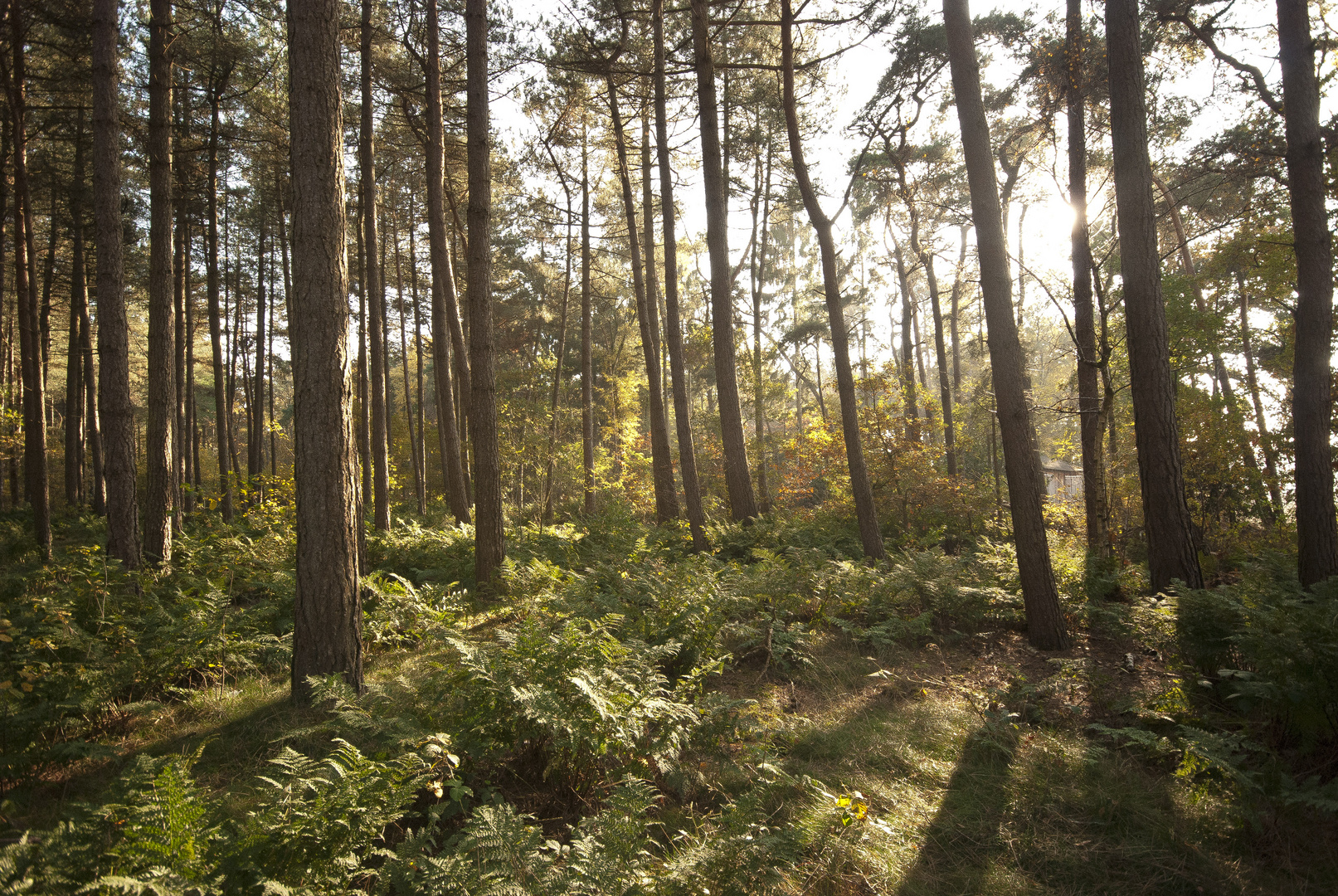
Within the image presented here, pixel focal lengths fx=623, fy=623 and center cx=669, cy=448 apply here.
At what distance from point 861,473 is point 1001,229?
4.39 metres

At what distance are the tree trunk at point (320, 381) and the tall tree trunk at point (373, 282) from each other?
6766 mm

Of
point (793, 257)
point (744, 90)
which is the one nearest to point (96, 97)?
point (744, 90)

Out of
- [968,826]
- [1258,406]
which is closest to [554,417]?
[968,826]

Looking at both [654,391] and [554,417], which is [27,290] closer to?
[554,417]

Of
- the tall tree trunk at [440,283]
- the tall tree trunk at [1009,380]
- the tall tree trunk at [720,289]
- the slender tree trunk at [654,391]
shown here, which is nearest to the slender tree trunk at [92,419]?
the tall tree trunk at [440,283]

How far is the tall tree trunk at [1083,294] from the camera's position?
9.24 metres

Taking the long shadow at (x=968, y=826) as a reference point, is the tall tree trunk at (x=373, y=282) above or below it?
above

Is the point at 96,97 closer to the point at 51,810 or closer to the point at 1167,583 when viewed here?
the point at 51,810

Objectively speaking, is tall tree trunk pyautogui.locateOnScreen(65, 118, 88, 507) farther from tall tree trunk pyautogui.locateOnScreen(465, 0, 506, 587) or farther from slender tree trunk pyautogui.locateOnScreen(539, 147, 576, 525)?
tall tree trunk pyautogui.locateOnScreen(465, 0, 506, 587)

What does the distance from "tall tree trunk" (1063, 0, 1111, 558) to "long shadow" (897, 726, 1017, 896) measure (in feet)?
21.7

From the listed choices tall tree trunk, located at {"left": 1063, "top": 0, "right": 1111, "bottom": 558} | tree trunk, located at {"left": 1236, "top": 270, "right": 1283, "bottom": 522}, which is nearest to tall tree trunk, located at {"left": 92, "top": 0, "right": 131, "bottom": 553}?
tall tree trunk, located at {"left": 1063, "top": 0, "right": 1111, "bottom": 558}

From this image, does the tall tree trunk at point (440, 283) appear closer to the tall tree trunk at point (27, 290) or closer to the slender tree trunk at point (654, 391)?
the slender tree trunk at point (654, 391)

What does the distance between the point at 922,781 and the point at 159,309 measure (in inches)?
405

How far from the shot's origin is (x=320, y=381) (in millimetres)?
4301
